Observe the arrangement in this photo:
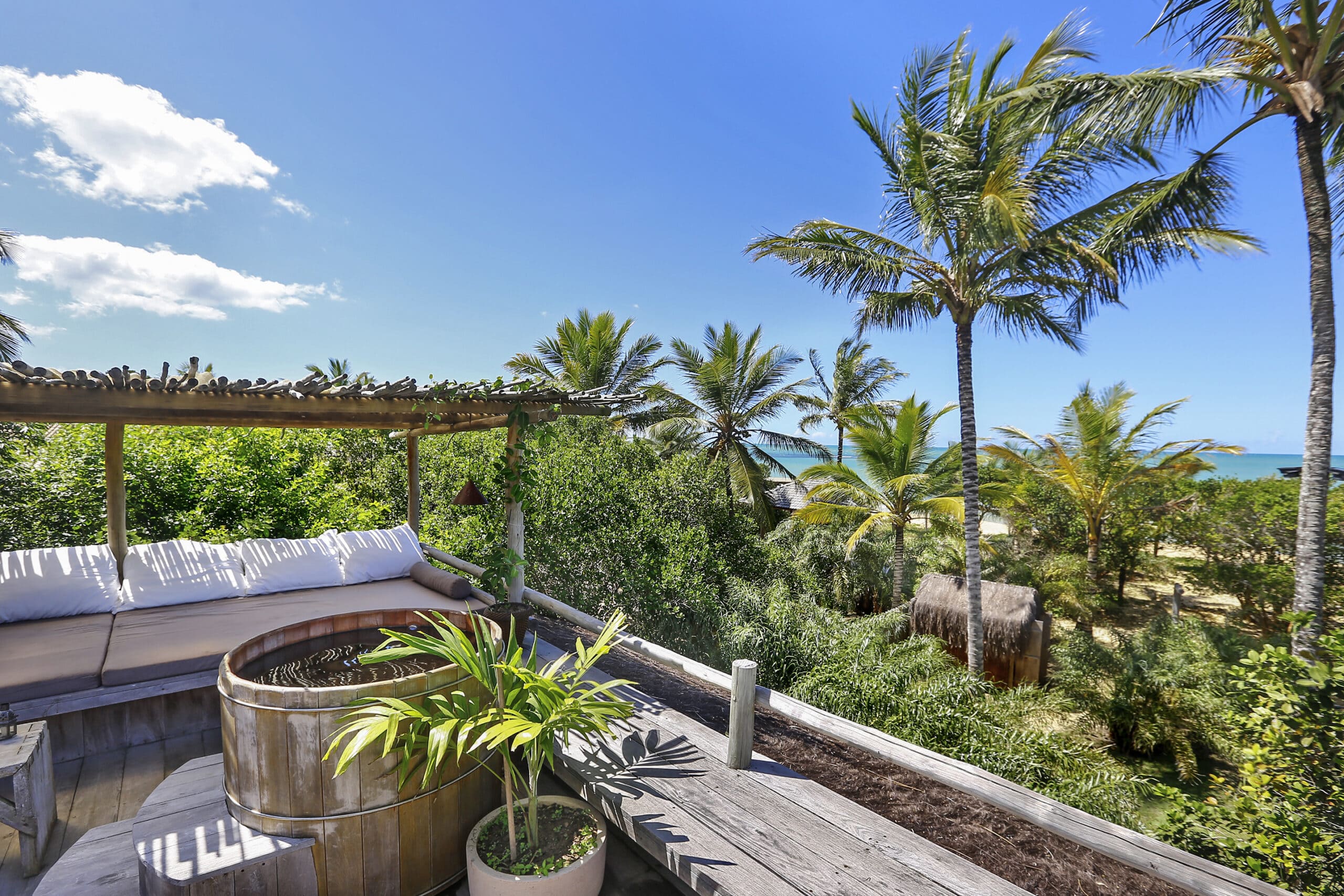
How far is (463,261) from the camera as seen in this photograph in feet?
59.1

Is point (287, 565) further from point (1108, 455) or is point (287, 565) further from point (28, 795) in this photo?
point (1108, 455)

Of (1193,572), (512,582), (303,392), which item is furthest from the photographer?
(1193,572)

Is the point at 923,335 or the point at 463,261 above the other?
the point at 463,261

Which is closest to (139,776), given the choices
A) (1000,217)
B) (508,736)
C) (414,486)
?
(508,736)

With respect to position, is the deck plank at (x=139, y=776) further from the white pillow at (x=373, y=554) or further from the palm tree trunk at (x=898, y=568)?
the palm tree trunk at (x=898, y=568)

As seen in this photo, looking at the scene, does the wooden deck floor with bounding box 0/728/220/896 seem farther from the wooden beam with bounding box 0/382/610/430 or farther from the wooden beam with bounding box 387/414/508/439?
the wooden beam with bounding box 387/414/508/439

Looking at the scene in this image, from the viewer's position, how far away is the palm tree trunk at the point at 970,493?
781cm

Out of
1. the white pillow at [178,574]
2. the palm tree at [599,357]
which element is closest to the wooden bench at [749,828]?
the white pillow at [178,574]

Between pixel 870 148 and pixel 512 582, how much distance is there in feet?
26.6

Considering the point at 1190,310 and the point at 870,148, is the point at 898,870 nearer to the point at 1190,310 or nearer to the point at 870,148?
the point at 870,148

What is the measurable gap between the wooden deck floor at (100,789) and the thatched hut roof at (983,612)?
8.86m

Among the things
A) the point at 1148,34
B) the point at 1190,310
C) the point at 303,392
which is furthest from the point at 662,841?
the point at 1190,310

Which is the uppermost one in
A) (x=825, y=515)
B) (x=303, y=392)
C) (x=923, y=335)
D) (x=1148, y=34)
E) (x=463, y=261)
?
(x=463, y=261)

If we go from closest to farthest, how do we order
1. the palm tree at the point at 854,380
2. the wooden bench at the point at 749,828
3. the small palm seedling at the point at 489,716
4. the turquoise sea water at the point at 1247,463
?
the small palm seedling at the point at 489,716, the wooden bench at the point at 749,828, the palm tree at the point at 854,380, the turquoise sea water at the point at 1247,463
